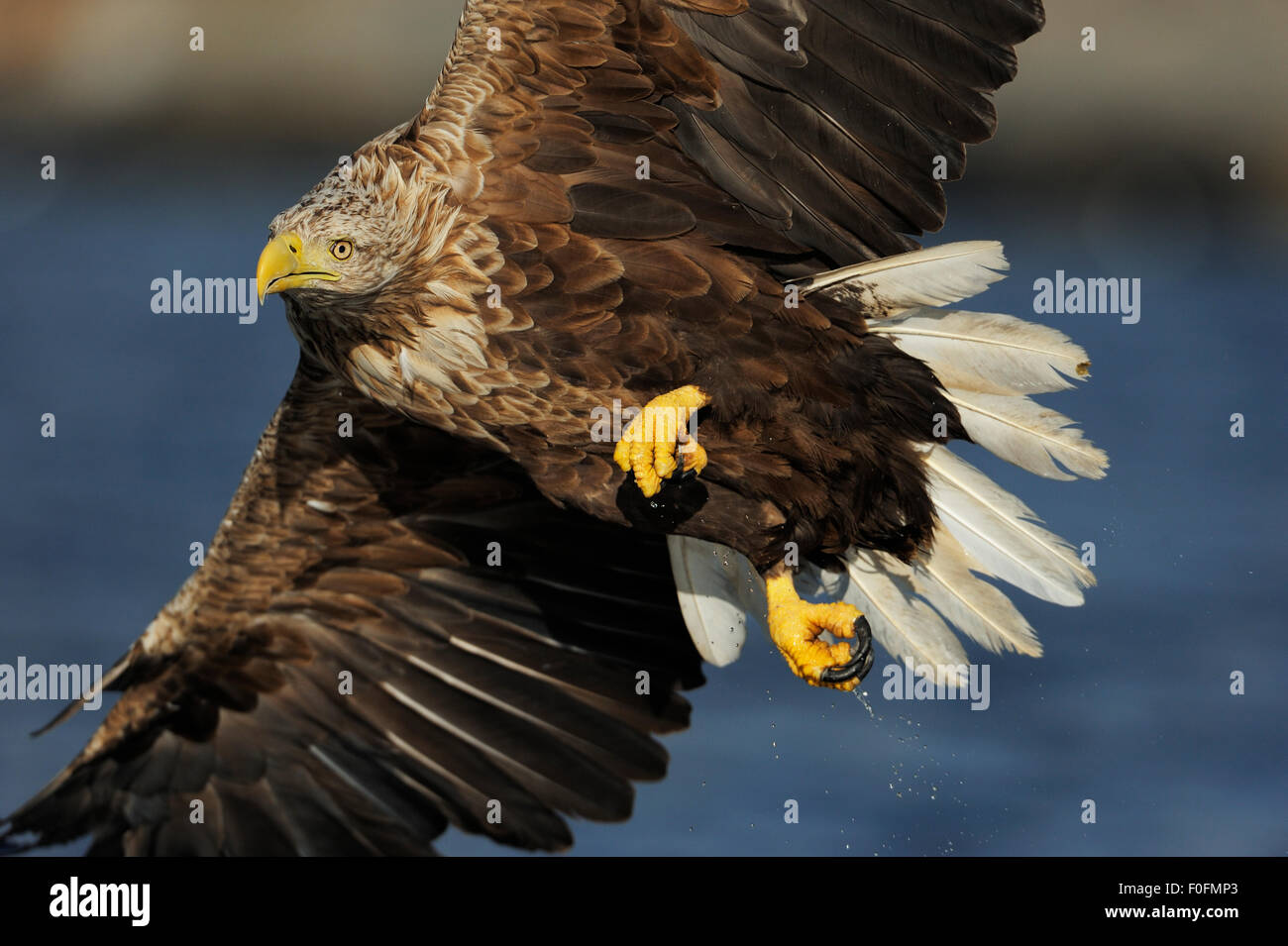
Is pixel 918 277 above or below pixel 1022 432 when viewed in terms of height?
above

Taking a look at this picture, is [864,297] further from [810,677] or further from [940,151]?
[810,677]

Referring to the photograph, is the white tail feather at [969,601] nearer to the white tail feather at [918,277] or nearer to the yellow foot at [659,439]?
the white tail feather at [918,277]

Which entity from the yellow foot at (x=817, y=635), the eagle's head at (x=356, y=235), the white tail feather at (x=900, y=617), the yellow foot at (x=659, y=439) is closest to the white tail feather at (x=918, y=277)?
the yellow foot at (x=659, y=439)

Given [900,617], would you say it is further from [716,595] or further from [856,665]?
[716,595]

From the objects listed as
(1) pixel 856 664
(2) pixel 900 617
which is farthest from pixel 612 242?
(2) pixel 900 617

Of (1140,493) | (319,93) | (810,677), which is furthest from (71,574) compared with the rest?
(810,677)
